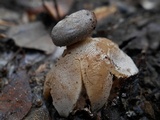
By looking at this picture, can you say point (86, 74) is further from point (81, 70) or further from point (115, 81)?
point (115, 81)

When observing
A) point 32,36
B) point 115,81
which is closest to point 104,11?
point 32,36

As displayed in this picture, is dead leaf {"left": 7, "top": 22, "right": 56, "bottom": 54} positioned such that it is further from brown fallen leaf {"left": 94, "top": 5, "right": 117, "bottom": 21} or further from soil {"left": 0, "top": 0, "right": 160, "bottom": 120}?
brown fallen leaf {"left": 94, "top": 5, "right": 117, "bottom": 21}

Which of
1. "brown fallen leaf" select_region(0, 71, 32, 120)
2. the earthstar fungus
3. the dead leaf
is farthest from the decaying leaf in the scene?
the dead leaf

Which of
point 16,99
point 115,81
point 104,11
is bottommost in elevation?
point 104,11

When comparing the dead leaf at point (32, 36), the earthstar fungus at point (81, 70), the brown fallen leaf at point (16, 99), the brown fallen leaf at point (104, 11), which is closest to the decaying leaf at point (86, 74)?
the earthstar fungus at point (81, 70)

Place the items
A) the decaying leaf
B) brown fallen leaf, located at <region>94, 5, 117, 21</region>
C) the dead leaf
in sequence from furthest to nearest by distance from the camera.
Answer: brown fallen leaf, located at <region>94, 5, 117, 21</region> < the dead leaf < the decaying leaf

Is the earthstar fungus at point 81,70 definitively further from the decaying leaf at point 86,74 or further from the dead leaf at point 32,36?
the dead leaf at point 32,36
